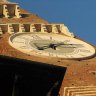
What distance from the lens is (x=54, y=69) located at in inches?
255

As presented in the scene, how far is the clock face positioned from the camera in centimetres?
2544

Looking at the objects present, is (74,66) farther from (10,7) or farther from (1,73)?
(1,73)

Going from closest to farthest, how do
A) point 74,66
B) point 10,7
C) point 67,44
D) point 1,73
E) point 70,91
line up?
point 1,73, point 70,91, point 74,66, point 67,44, point 10,7

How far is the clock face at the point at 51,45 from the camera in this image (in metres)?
25.4

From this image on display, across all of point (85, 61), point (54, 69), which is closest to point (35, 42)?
point (85, 61)

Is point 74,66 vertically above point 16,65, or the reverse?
point 16,65

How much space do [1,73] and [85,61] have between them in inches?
760

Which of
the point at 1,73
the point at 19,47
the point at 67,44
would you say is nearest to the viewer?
the point at 1,73

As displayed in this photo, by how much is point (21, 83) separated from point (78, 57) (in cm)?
1926

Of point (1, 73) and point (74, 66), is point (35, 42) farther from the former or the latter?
point (1, 73)

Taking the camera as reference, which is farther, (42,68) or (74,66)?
(74,66)

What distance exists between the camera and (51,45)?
2669 centimetres

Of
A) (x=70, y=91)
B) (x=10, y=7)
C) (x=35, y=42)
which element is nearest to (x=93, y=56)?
(x=35, y=42)

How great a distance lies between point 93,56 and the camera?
2650 centimetres
